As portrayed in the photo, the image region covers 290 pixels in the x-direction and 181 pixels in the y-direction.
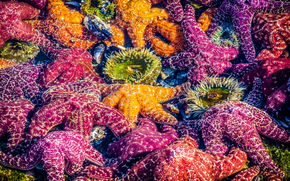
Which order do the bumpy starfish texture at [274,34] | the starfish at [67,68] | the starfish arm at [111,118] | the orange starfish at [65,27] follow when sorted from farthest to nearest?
1. the orange starfish at [65,27]
2. the starfish at [67,68]
3. the bumpy starfish texture at [274,34]
4. the starfish arm at [111,118]

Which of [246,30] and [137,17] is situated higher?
[246,30]

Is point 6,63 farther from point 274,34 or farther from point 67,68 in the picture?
point 274,34

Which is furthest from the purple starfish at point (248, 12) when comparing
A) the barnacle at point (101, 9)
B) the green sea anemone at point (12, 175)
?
the green sea anemone at point (12, 175)

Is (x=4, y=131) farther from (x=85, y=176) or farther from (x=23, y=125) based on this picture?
(x=85, y=176)

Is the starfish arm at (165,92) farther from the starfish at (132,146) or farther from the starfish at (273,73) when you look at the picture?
the starfish at (273,73)

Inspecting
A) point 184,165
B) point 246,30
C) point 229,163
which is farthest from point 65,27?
point 229,163

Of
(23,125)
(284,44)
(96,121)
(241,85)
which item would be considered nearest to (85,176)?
(96,121)
